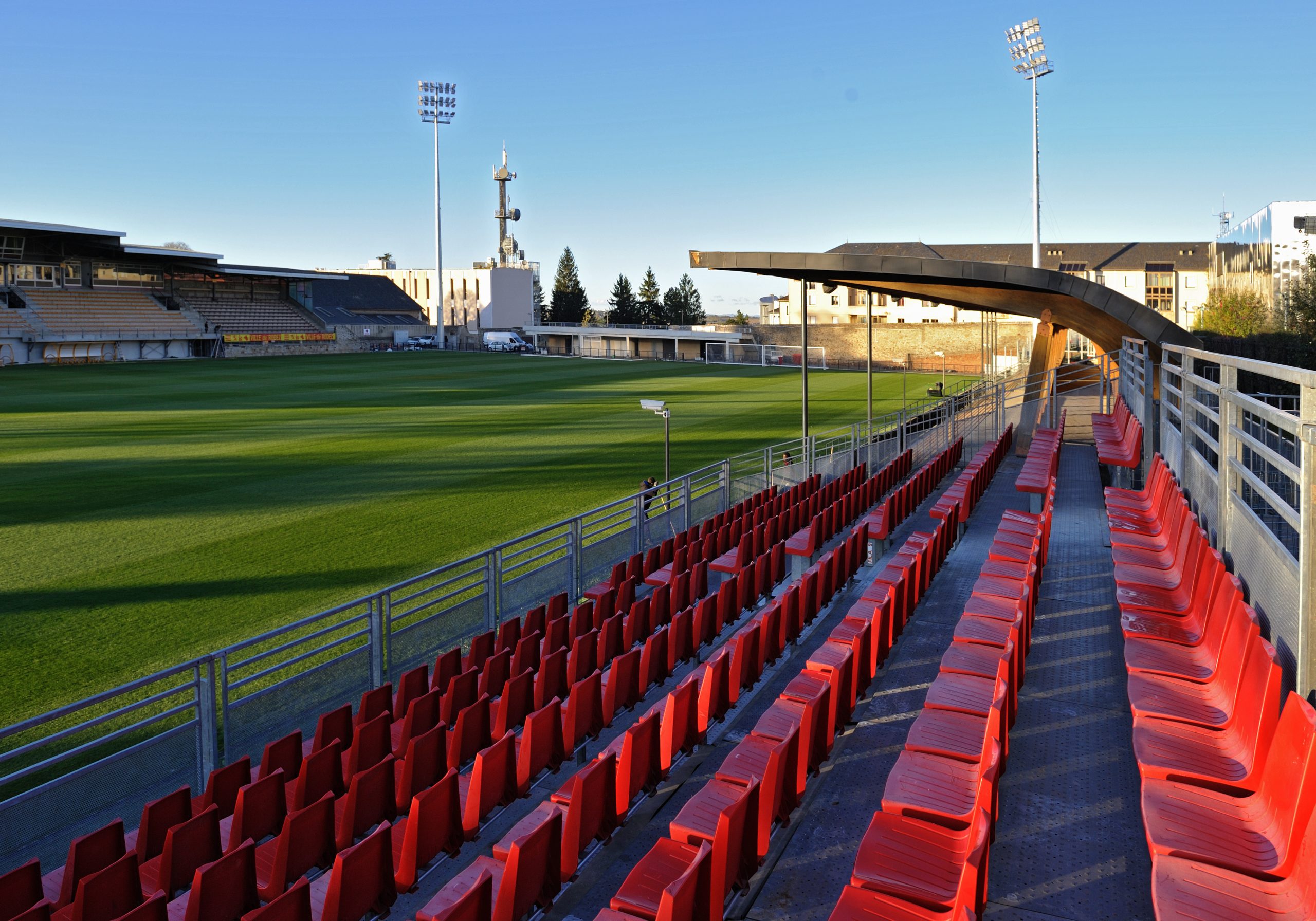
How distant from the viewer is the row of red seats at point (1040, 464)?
11.5 m

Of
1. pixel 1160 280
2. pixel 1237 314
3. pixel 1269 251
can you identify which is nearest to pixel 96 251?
pixel 1237 314

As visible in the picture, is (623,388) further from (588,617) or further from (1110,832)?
(1110,832)

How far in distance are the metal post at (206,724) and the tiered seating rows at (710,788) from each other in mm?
3005

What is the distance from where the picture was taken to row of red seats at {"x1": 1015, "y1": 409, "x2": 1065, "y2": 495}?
37.7ft

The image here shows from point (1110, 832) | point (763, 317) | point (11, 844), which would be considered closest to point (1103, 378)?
point (1110, 832)

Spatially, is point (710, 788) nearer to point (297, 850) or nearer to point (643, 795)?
point (643, 795)

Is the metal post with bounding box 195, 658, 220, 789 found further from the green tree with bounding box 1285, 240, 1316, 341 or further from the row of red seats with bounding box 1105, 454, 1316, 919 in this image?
the green tree with bounding box 1285, 240, 1316, 341

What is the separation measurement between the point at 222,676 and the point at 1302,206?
88.5 meters

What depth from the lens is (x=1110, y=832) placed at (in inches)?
197

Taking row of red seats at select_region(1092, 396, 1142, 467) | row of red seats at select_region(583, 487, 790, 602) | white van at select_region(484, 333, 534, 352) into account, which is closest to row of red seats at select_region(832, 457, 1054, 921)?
row of red seats at select_region(583, 487, 790, 602)

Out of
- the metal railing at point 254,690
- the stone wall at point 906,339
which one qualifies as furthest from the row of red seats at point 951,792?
the stone wall at point 906,339

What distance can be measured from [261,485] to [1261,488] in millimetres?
19127

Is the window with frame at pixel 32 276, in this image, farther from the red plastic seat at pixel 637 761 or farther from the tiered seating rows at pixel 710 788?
the red plastic seat at pixel 637 761

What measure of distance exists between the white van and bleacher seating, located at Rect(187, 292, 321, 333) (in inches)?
558
